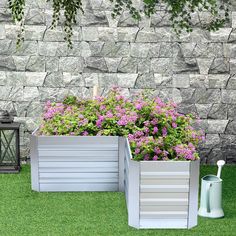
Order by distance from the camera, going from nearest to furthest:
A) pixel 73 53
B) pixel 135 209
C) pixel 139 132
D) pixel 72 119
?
pixel 135 209, pixel 139 132, pixel 72 119, pixel 73 53

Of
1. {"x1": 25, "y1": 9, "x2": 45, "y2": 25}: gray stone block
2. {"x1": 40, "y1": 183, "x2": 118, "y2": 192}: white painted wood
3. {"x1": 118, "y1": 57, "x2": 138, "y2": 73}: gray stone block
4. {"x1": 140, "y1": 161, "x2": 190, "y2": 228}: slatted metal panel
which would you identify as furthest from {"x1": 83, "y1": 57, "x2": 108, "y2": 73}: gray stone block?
{"x1": 140, "y1": 161, "x2": 190, "y2": 228}: slatted metal panel

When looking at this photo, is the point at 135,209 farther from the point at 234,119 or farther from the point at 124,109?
the point at 234,119

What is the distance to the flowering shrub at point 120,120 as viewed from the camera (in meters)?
6.25

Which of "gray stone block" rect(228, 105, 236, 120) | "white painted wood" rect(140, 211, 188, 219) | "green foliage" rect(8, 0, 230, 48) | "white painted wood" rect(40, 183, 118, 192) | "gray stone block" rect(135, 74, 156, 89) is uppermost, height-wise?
"green foliage" rect(8, 0, 230, 48)

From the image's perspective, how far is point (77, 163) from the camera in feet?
21.2

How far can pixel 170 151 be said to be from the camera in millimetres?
5547

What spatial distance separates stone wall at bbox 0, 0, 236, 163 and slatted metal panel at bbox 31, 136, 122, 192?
1.26 meters

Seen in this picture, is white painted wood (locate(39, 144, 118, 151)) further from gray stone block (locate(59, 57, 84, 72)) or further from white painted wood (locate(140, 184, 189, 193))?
gray stone block (locate(59, 57, 84, 72))

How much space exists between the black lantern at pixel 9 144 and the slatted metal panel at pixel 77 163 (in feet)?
2.61

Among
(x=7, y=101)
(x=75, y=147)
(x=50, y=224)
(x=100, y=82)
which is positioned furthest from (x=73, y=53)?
(x=50, y=224)

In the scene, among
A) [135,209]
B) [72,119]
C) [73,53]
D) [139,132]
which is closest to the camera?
[135,209]

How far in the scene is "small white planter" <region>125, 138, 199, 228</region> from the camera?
533 cm

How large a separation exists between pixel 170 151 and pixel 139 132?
2.08 feet

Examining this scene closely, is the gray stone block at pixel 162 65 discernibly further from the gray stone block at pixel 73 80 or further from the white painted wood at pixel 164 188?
the white painted wood at pixel 164 188
